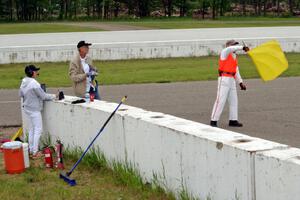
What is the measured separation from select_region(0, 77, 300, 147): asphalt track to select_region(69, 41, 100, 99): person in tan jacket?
9.40ft

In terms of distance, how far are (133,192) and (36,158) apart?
2.62 meters

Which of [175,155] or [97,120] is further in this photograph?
[97,120]

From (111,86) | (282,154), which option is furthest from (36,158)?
(111,86)

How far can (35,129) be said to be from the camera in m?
9.16

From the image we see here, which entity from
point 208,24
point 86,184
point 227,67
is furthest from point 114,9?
point 86,184

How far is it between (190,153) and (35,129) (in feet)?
12.5

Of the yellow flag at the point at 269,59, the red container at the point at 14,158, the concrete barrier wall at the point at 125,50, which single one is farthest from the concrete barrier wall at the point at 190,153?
the concrete barrier wall at the point at 125,50

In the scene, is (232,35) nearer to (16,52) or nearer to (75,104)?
(16,52)

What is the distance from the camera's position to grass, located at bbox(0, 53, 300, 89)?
18594 millimetres

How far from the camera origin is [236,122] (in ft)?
36.8

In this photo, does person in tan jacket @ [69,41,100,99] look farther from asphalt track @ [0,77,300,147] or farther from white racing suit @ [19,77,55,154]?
asphalt track @ [0,77,300,147]

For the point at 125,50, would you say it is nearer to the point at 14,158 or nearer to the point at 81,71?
the point at 81,71

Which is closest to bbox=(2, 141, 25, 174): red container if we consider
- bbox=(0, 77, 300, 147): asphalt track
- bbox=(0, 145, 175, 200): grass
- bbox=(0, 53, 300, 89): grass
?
bbox=(0, 145, 175, 200): grass

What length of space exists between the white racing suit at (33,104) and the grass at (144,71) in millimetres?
8711
